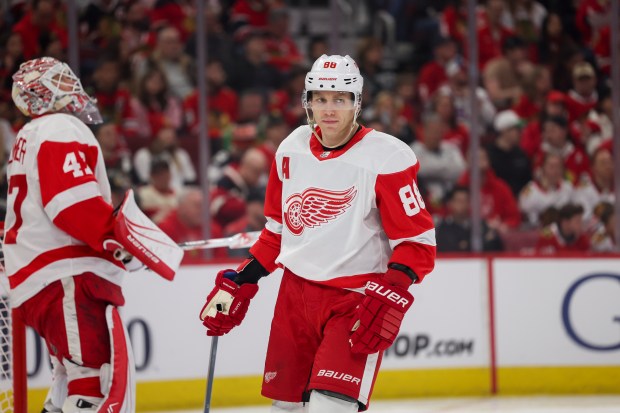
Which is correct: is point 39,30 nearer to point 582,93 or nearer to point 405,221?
point 582,93

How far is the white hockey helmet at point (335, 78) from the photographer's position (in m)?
3.06

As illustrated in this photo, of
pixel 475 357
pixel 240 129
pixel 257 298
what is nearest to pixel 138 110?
pixel 240 129

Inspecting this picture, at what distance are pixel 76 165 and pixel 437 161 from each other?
364 cm

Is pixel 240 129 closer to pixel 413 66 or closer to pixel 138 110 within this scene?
pixel 138 110

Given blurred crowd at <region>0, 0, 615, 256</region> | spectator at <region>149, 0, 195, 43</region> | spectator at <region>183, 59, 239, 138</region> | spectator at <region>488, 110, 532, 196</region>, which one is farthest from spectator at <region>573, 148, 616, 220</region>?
spectator at <region>149, 0, 195, 43</region>

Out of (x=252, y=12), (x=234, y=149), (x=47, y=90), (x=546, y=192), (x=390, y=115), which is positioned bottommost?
(x=546, y=192)

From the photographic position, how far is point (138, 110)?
6.51m

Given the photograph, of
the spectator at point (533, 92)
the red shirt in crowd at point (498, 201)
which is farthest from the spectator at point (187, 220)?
the spectator at point (533, 92)

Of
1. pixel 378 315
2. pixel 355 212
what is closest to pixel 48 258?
pixel 355 212

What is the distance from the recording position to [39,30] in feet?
20.0

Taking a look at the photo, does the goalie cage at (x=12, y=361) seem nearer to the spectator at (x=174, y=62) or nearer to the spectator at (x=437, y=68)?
the spectator at (x=174, y=62)

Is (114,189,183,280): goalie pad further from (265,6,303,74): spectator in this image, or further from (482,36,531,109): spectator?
(482,36,531,109): spectator

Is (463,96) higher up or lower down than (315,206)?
lower down

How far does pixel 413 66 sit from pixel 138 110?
1.90m
